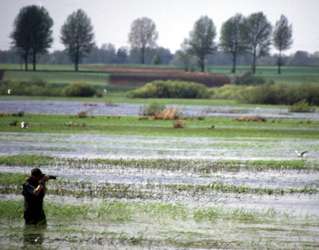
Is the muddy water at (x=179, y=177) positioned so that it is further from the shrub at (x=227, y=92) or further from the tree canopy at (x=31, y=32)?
the tree canopy at (x=31, y=32)

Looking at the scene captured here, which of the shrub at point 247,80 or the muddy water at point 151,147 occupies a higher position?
the shrub at point 247,80

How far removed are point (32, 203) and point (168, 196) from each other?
6.17 m

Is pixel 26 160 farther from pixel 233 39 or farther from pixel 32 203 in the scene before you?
pixel 233 39

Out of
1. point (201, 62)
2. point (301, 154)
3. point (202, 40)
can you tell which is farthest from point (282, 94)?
point (202, 40)

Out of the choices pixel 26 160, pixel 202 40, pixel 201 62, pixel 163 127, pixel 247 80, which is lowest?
pixel 163 127

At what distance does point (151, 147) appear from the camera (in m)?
41.0

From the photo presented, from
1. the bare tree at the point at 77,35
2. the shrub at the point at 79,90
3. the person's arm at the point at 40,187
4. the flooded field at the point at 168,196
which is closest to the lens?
the flooded field at the point at 168,196

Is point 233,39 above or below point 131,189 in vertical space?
above

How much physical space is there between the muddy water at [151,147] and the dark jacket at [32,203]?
49.0ft

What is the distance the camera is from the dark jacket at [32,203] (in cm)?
2084

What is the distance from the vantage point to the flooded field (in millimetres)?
20172

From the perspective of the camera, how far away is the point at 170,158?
36.2 metres

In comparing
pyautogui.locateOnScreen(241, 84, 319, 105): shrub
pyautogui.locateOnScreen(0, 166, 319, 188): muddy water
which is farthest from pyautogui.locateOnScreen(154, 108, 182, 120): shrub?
pyautogui.locateOnScreen(241, 84, 319, 105): shrub

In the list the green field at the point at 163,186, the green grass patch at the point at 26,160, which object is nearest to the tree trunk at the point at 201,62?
the green field at the point at 163,186
